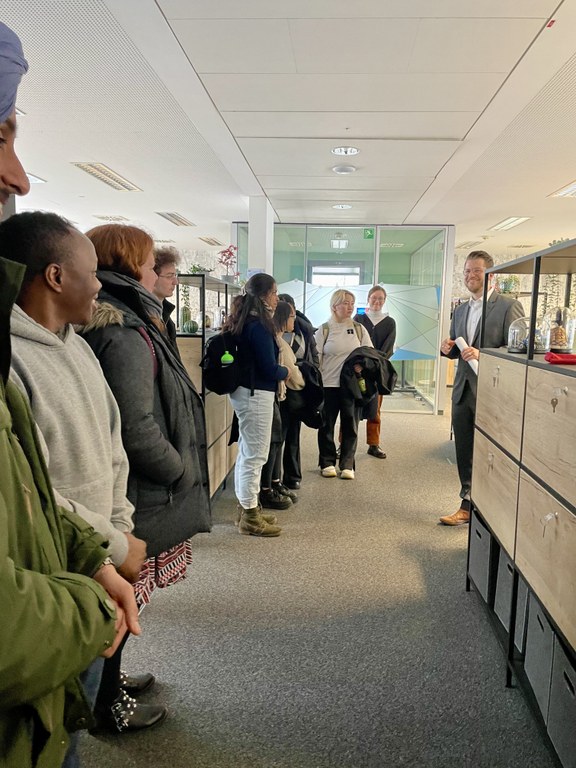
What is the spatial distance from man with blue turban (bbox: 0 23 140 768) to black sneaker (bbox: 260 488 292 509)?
9.39ft

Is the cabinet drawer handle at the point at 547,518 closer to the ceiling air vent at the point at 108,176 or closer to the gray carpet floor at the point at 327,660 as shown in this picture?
the gray carpet floor at the point at 327,660

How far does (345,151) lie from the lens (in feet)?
14.8

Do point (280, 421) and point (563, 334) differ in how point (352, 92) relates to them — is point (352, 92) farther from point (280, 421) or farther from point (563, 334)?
point (563, 334)

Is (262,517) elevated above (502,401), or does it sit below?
below

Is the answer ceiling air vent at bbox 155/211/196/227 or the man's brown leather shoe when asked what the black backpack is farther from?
ceiling air vent at bbox 155/211/196/227

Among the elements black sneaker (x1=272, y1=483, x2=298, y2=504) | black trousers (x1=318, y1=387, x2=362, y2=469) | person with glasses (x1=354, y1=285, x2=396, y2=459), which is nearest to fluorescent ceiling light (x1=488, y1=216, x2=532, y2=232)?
person with glasses (x1=354, y1=285, x2=396, y2=459)

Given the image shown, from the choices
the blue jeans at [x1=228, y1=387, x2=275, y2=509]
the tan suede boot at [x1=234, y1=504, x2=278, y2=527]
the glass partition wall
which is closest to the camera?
the blue jeans at [x1=228, y1=387, x2=275, y2=509]

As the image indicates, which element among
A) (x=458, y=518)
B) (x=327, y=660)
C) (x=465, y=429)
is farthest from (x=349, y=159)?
(x=327, y=660)

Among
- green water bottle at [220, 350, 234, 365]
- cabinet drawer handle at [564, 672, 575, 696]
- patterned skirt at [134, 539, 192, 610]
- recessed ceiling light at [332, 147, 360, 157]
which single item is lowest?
cabinet drawer handle at [564, 672, 575, 696]

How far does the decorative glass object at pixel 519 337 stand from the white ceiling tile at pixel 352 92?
170 cm

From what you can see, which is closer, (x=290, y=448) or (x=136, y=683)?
(x=136, y=683)

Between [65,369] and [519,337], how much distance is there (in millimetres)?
1827

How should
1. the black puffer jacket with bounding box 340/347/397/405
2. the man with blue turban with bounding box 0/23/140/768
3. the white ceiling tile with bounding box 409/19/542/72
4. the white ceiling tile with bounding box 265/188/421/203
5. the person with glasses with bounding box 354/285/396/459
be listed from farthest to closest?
the white ceiling tile with bounding box 265/188/421/203 < the person with glasses with bounding box 354/285/396/459 < the black puffer jacket with bounding box 340/347/397/405 < the white ceiling tile with bounding box 409/19/542/72 < the man with blue turban with bounding box 0/23/140/768

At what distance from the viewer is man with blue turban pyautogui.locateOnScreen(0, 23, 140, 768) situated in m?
0.59
